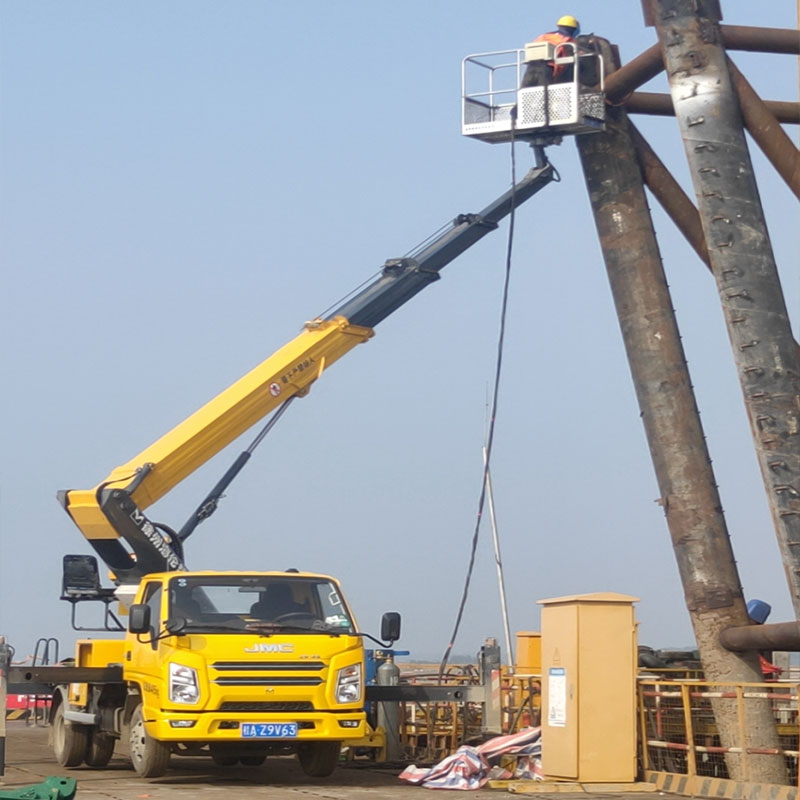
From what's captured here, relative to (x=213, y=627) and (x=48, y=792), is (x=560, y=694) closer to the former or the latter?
(x=213, y=627)

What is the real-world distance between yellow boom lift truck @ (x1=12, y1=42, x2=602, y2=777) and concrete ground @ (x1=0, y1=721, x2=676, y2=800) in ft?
1.04

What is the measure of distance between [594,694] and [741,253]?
217 inches

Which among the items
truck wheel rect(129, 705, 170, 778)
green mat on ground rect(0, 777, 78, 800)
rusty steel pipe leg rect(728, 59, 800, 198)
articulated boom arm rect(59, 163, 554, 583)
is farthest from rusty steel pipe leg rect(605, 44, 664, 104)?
green mat on ground rect(0, 777, 78, 800)

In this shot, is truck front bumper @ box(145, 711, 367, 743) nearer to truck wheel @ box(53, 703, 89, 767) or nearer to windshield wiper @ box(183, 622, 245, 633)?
windshield wiper @ box(183, 622, 245, 633)

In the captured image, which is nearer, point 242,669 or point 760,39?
point 242,669

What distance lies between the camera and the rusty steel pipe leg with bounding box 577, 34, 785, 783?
737 inches

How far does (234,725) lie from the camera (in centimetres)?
1598

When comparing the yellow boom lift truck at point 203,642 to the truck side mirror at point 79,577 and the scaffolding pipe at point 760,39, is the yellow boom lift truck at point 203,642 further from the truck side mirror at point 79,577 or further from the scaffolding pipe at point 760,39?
the scaffolding pipe at point 760,39

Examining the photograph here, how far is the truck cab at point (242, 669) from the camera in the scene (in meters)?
16.0

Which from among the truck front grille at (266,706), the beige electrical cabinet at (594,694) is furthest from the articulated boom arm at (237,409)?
the beige electrical cabinet at (594,694)

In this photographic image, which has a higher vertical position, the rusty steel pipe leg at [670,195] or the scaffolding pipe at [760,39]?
the scaffolding pipe at [760,39]

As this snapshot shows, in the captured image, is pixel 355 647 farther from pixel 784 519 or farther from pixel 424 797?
pixel 784 519

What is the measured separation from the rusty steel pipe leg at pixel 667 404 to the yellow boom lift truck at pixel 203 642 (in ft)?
3.17

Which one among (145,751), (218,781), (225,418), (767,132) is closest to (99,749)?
(145,751)
